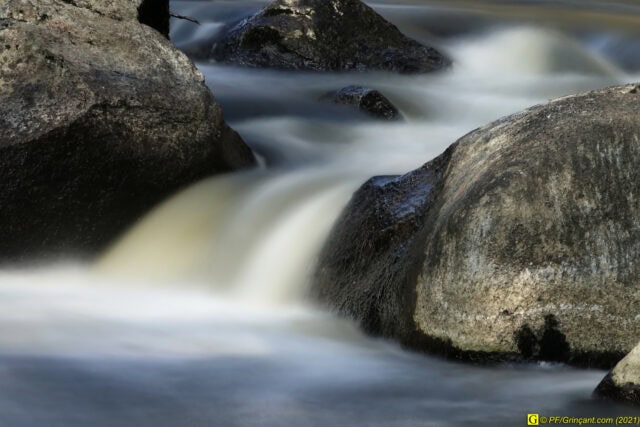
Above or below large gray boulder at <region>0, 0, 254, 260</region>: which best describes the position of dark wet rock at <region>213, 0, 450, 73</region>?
above

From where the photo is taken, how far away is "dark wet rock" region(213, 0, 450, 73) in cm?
1099

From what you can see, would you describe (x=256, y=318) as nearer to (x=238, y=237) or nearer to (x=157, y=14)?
(x=238, y=237)

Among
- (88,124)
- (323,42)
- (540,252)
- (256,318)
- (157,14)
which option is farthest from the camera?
(323,42)

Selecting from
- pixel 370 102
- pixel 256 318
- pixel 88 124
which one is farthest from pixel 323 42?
pixel 256 318

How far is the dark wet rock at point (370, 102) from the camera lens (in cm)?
867

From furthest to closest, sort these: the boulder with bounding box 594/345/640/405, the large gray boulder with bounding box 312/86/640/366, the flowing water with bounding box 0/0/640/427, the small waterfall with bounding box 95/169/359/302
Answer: the small waterfall with bounding box 95/169/359/302 < the large gray boulder with bounding box 312/86/640/366 < the flowing water with bounding box 0/0/640/427 < the boulder with bounding box 594/345/640/405

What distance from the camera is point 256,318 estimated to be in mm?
5230

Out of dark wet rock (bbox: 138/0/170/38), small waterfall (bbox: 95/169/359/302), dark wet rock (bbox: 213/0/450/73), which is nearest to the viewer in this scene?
small waterfall (bbox: 95/169/359/302)

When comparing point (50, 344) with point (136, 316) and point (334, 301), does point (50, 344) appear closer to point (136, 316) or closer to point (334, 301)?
point (136, 316)

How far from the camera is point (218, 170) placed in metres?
6.62

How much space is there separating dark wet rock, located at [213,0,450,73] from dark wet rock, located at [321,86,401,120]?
2073 millimetres

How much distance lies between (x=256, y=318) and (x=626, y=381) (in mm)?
1942

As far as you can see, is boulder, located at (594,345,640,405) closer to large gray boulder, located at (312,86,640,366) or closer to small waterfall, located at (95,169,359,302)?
large gray boulder, located at (312,86,640,366)

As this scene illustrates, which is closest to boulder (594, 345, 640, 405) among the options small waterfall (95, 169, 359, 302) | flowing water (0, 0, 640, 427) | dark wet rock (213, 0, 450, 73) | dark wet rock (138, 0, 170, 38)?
flowing water (0, 0, 640, 427)
